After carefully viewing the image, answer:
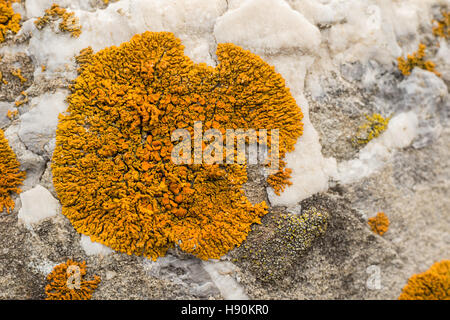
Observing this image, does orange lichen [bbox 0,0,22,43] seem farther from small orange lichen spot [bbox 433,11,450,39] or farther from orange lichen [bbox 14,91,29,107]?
small orange lichen spot [bbox 433,11,450,39]

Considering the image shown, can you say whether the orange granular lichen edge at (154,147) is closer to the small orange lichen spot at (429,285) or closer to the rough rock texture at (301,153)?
the rough rock texture at (301,153)

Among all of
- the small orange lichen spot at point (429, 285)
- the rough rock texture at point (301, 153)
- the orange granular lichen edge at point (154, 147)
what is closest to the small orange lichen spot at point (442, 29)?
the rough rock texture at point (301, 153)

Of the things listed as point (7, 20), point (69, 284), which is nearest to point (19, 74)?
point (7, 20)

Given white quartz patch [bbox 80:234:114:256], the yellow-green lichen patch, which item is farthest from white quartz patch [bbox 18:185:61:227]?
the yellow-green lichen patch

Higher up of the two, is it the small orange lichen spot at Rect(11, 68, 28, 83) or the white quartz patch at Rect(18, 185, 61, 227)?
the small orange lichen spot at Rect(11, 68, 28, 83)

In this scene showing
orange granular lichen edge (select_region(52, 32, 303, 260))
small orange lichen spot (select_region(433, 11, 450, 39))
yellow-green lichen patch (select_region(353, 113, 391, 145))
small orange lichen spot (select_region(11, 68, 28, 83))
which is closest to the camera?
orange granular lichen edge (select_region(52, 32, 303, 260))
